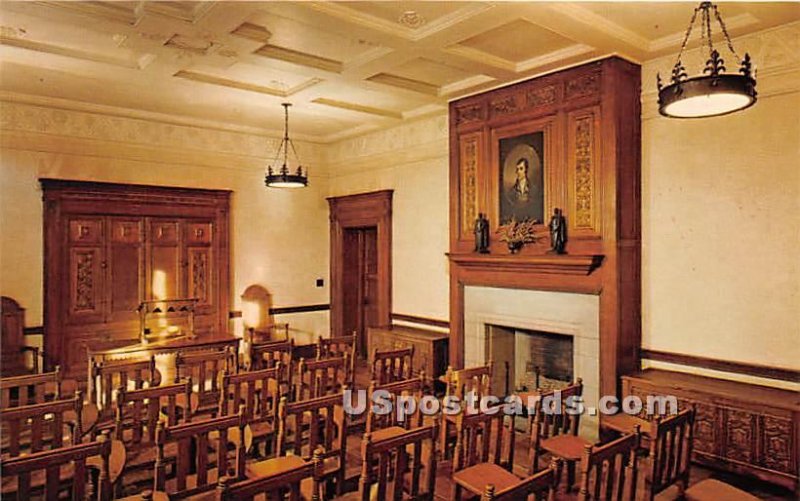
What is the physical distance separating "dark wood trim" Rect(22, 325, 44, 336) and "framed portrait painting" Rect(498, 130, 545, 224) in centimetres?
525

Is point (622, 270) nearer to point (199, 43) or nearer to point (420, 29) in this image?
point (420, 29)

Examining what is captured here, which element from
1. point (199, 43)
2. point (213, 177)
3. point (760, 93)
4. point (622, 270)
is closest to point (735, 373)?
point (622, 270)

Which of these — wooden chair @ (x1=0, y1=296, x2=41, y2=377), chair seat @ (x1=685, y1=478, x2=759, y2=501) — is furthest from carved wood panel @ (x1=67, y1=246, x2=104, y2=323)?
chair seat @ (x1=685, y1=478, x2=759, y2=501)

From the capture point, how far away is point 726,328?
4402mm

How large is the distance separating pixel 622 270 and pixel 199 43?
3.96 m

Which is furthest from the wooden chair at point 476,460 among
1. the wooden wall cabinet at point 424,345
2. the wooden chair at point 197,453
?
the wooden wall cabinet at point 424,345

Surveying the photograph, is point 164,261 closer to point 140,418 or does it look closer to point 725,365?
point 140,418

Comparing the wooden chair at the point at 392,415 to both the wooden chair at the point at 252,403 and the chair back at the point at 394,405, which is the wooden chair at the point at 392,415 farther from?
the wooden chair at the point at 252,403

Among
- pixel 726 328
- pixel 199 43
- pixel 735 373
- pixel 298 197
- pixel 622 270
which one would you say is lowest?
pixel 735 373

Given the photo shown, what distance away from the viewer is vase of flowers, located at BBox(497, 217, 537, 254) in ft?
17.6

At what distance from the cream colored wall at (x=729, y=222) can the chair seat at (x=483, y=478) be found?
245 cm

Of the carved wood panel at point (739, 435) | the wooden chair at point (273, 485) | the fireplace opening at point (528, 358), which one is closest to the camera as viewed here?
the wooden chair at point (273, 485)

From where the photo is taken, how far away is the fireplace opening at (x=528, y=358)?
5.68 m

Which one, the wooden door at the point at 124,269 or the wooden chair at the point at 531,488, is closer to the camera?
the wooden chair at the point at 531,488
